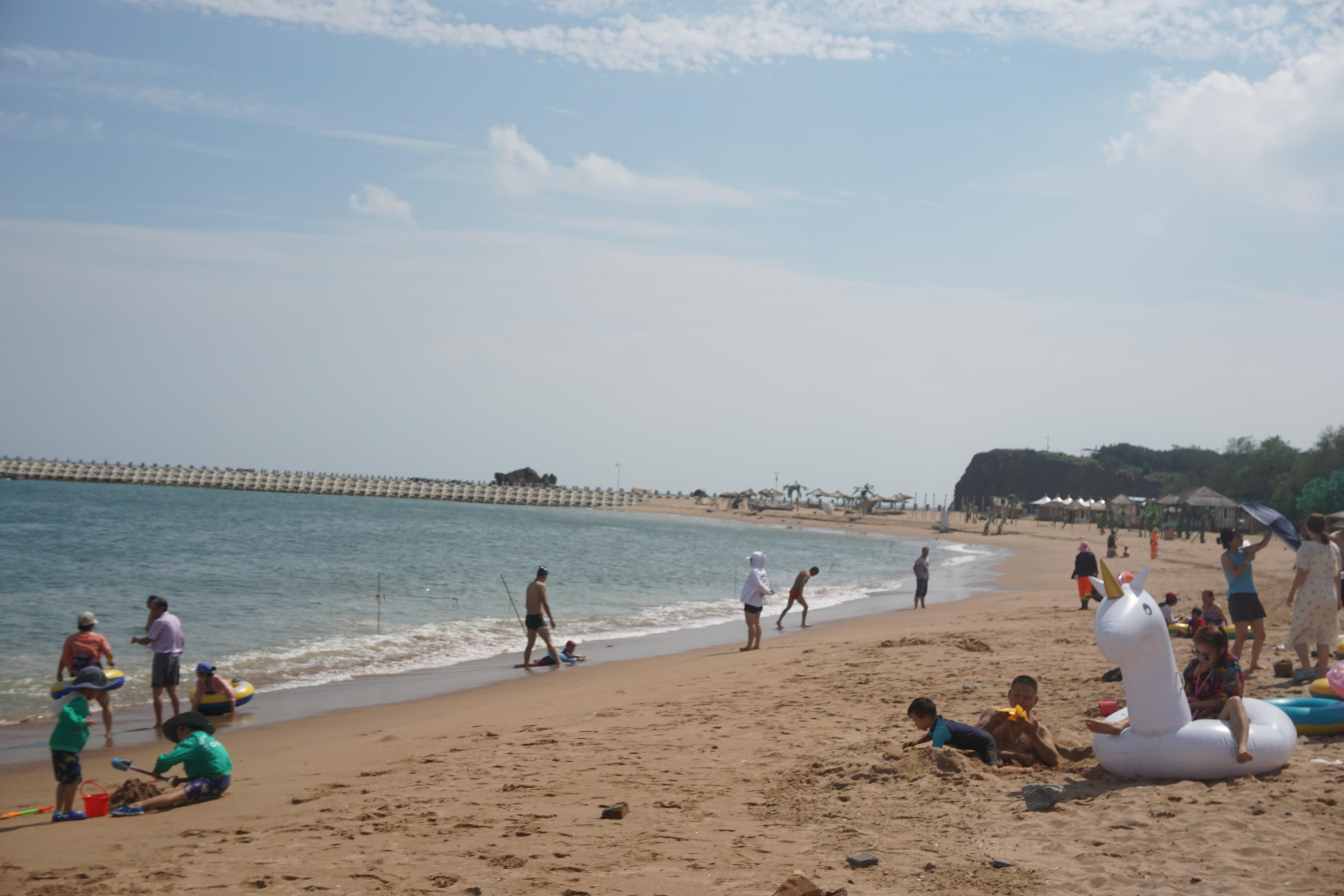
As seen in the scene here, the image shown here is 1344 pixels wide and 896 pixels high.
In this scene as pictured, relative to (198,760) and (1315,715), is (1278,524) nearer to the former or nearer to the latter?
(1315,715)

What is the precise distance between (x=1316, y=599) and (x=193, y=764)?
9.50m

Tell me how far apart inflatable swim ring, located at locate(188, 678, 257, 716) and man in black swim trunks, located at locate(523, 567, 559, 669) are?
3.94 metres

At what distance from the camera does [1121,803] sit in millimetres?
5059

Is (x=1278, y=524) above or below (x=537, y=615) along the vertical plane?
above

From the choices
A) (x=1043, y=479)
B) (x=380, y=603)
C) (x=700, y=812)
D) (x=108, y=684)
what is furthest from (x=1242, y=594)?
(x=1043, y=479)

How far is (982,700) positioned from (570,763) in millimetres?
3972

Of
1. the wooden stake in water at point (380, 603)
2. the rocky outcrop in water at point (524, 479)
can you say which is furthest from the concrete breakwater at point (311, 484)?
the wooden stake in water at point (380, 603)

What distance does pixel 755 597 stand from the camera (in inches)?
529

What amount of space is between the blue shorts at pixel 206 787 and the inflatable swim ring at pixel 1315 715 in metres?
7.42

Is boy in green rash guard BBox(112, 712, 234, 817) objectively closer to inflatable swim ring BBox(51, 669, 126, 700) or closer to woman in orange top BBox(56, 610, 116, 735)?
inflatable swim ring BBox(51, 669, 126, 700)

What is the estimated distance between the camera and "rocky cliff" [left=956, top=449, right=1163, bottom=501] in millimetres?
112500

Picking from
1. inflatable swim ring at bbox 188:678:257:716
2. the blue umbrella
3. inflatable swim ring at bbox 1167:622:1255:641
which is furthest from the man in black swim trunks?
the blue umbrella

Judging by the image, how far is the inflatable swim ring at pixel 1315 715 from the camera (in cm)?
605

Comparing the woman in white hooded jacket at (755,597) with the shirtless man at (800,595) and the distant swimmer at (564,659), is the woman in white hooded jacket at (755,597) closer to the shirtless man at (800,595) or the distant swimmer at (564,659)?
the distant swimmer at (564,659)
